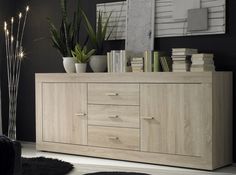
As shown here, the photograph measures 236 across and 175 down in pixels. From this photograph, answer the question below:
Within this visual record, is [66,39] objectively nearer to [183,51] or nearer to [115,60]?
[115,60]

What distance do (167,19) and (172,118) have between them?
1106mm

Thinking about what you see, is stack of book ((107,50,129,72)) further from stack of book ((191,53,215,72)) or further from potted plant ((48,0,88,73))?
stack of book ((191,53,215,72))

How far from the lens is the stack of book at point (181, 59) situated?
4.37 m

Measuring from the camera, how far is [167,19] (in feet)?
15.9

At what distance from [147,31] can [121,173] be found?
5.41ft

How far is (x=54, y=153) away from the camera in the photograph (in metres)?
5.18

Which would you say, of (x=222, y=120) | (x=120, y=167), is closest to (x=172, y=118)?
(x=222, y=120)

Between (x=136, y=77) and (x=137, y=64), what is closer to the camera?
(x=136, y=77)

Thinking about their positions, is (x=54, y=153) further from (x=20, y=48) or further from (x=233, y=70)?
(x=233, y=70)

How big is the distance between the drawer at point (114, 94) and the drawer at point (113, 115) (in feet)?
0.17

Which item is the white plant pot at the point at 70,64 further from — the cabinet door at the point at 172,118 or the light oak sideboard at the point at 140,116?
the cabinet door at the point at 172,118

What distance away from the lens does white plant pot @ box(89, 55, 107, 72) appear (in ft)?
16.7

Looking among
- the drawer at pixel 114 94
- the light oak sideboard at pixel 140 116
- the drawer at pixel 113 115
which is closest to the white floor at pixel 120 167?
the light oak sideboard at pixel 140 116

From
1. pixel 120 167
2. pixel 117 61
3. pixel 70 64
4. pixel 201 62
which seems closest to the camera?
pixel 201 62
